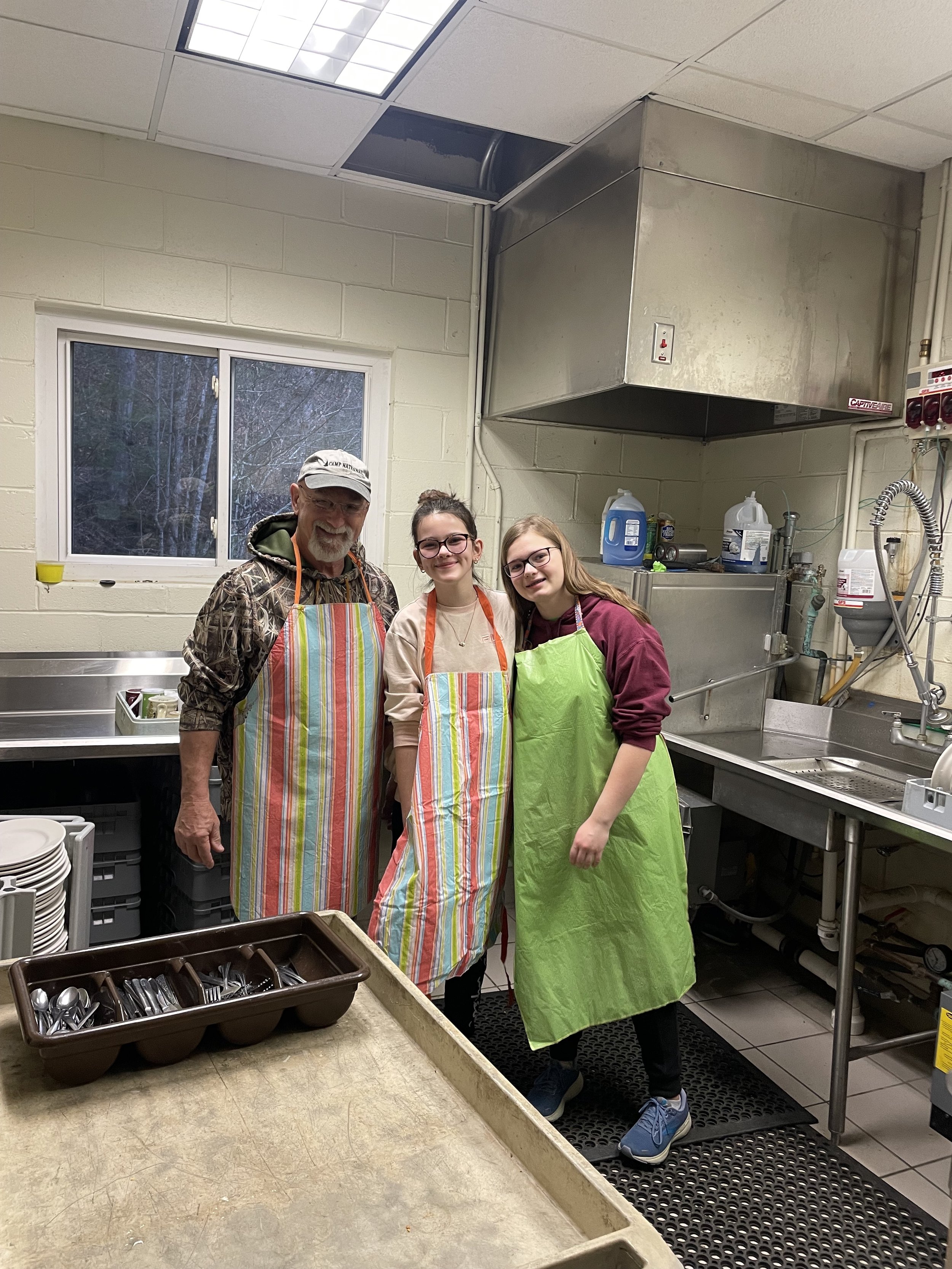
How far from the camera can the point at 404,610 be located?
75.9 inches

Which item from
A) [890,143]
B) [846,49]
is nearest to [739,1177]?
[846,49]

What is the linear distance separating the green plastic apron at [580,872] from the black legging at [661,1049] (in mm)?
62

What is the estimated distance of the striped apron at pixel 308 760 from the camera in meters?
1.88

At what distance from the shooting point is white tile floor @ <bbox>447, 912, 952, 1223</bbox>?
207cm

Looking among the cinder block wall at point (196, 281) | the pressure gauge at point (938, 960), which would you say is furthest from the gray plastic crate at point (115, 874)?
the pressure gauge at point (938, 960)

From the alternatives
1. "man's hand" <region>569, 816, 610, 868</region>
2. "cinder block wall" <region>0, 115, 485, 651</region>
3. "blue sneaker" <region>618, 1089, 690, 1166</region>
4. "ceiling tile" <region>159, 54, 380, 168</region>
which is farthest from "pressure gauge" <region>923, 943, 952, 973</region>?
"ceiling tile" <region>159, 54, 380, 168</region>

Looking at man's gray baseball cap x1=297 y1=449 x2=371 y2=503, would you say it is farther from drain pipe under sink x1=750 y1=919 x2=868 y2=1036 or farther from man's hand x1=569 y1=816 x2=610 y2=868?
drain pipe under sink x1=750 y1=919 x2=868 y2=1036

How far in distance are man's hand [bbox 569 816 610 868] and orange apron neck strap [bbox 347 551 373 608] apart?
0.66 meters

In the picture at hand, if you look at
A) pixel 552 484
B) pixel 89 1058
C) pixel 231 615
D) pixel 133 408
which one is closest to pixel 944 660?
pixel 552 484

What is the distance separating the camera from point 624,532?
3047mm

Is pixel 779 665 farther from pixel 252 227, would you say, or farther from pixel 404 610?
pixel 252 227

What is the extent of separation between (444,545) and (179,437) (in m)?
1.54

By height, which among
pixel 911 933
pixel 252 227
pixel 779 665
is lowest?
pixel 911 933

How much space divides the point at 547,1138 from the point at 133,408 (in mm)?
2666
